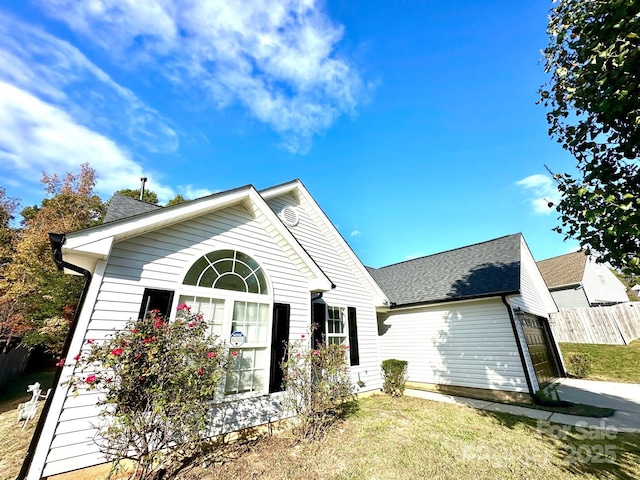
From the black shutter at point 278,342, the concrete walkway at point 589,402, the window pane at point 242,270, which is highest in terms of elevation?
the window pane at point 242,270

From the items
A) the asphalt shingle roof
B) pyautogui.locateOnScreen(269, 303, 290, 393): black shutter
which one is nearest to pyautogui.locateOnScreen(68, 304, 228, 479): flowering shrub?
pyautogui.locateOnScreen(269, 303, 290, 393): black shutter

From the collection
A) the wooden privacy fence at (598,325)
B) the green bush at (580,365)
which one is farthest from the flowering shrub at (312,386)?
the wooden privacy fence at (598,325)

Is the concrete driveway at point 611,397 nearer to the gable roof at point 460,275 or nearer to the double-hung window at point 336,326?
the gable roof at point 460,275

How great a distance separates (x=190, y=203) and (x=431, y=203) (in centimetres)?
1134

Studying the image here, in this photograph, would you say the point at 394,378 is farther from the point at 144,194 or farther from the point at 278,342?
the point at 144,194

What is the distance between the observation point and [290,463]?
4414 millimetres

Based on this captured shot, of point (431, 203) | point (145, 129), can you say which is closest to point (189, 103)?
point (145, 129)

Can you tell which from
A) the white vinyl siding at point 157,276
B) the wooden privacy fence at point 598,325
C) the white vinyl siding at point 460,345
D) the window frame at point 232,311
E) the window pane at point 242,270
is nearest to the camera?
the white vinyl siding at point 157,276

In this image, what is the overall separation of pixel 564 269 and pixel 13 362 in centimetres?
4011

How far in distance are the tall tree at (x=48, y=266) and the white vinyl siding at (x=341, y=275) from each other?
13.6m

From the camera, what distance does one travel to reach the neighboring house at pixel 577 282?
2072cm

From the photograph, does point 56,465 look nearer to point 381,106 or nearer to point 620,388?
point 381,106

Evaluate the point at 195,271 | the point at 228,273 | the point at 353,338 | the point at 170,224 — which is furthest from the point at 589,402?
the point at 170,224

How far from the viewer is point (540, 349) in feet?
35.7
